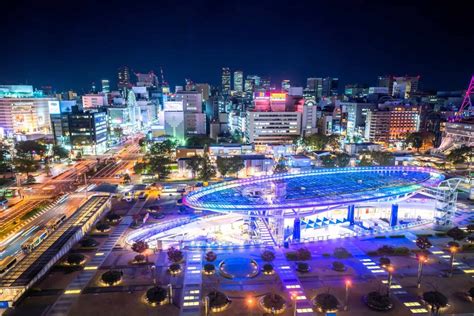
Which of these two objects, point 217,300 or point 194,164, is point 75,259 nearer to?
point 217,300

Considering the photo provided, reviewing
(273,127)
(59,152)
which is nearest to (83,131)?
(59,152)

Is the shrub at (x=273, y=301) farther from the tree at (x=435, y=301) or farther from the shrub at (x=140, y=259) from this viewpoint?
the shrub at (x=140, y=259)

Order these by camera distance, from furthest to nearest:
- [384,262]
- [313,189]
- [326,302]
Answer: [313,189], [384,262], [326,302]

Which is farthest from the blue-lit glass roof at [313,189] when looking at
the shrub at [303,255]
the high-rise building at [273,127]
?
the high-rise building at [273,127]

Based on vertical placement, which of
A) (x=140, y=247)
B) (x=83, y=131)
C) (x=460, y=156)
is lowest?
(x=140, y=247)

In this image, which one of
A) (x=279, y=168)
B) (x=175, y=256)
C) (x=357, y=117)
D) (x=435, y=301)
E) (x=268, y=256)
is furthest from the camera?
(x=357, y=117)

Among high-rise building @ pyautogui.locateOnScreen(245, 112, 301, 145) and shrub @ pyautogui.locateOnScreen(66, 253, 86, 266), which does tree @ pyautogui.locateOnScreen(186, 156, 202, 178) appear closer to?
shrub @ pyautogui.locateOnScreen(66, 253, 86, 266)

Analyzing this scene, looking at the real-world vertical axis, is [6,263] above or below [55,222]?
below

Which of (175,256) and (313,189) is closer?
(175,256)
